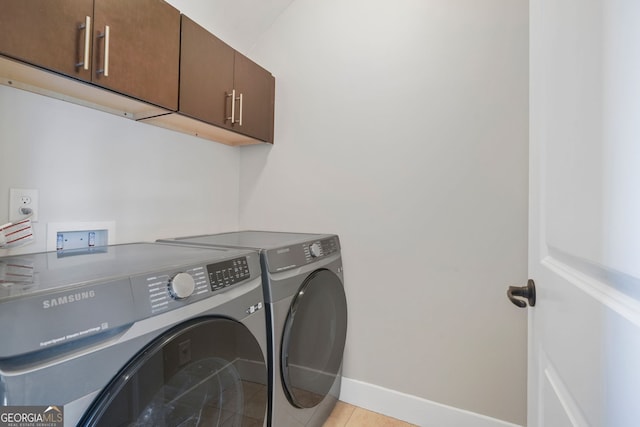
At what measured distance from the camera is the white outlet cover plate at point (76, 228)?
3.64ft

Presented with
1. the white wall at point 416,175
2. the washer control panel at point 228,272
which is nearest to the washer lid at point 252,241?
the washer control panel at point 228,272

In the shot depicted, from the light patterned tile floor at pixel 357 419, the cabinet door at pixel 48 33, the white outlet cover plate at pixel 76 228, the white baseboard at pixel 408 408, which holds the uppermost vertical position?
the cabinet door at pixel 48 33

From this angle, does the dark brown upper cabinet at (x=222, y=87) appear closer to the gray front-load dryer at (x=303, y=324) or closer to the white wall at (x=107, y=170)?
the white wall at (x=107, y=170)

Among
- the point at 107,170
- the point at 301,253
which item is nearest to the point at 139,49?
the point at 107,170

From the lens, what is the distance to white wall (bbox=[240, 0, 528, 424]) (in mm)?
1357

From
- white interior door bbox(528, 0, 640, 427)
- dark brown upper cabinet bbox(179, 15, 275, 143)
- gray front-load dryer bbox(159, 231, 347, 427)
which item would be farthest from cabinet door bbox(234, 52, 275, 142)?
white interior door bbox(528, 0, 640, 427)

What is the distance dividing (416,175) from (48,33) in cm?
155

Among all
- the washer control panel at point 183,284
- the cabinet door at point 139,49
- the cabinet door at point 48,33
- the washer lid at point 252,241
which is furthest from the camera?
the washer lid at point 252,241

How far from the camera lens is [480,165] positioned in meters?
1.41

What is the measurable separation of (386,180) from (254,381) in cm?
117

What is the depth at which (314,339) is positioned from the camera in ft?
4.31

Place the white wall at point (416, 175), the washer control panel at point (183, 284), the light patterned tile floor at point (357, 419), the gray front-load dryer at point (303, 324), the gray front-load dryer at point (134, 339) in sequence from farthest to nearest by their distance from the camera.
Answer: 1. the light patterned tile floor at point (357, 419)
2. the white wall at point (416, 175)
3. the gray front-load dryer at point (303, 324)
4. the washer control panel at point (183, 284)
5. the gray front-load dryer at point (134, 339)

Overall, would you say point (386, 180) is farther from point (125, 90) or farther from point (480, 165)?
point (125, 90)

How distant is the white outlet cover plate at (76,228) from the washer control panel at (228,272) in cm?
76
